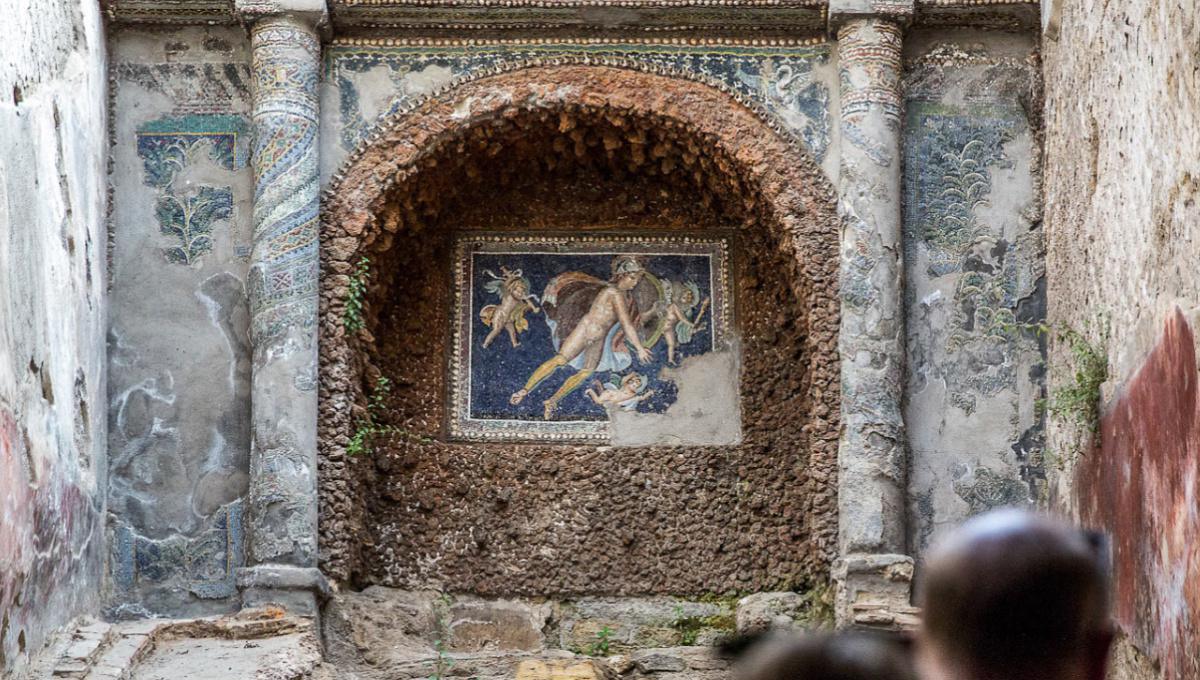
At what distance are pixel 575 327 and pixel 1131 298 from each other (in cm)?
385

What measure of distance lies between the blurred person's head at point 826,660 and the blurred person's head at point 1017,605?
66mm

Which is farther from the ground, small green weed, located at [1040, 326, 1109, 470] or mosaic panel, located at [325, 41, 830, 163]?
mosaic panel, located at [325, 41, 830, 163]

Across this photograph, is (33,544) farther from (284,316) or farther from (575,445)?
(575,445)

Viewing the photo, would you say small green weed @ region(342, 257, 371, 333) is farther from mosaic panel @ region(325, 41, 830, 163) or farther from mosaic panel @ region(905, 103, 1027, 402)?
mosaic panel @ region(905, 103, 1027, 402)

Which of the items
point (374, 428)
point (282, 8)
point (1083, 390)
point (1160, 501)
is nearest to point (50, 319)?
point (374, 428)

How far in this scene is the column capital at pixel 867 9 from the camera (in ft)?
32.1

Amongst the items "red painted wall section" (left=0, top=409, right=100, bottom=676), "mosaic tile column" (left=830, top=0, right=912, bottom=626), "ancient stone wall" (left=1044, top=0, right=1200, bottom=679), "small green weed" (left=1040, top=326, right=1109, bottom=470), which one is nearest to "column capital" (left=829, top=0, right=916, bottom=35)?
"mosaic tile column" (left=830, top=0, right=912, bottom=626)

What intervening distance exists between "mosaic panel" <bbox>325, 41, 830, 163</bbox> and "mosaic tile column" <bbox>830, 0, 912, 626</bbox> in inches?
8.7

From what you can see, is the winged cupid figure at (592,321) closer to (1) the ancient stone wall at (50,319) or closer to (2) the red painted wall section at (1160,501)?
(1) the ancient stone wall at (50,319)

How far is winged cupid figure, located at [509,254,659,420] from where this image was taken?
10469 mm

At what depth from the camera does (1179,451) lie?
20.7 feet

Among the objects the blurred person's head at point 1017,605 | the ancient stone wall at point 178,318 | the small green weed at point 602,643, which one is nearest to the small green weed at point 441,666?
the small green weed at point 602,643

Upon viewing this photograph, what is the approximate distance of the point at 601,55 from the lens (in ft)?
32.8

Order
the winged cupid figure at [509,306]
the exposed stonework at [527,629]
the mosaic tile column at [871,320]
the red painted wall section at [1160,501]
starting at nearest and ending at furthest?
the red painted wall section at [1160,501] < the exposed stonework at [527,629] < the mosaic tile column at [871,320] < the winged cupid figure at [509,306]
